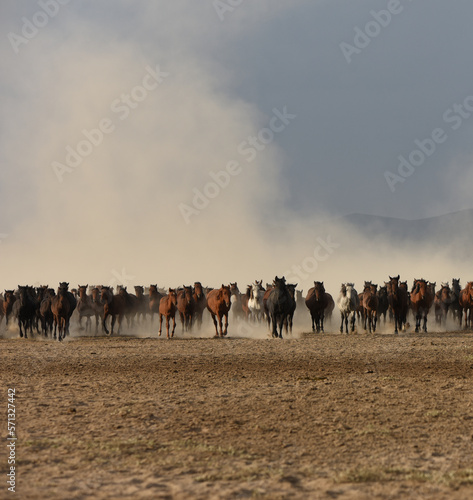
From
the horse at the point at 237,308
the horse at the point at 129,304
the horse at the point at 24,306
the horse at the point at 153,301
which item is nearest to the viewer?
the horse at the point at 24,306

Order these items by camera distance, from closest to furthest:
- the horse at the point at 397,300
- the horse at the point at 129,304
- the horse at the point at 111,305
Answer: the horse at the point at 397,300, the horse at the point at 111,305, the horse at the point at 129,304

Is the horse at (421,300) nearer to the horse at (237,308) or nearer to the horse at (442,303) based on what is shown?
the horse at (442,303)

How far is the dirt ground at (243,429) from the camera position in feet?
25.4

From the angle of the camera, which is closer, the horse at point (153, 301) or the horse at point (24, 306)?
the horse at point (24, 306)

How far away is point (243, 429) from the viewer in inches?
418

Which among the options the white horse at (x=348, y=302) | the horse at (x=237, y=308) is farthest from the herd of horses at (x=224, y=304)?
the horse at (x=237, y=308)

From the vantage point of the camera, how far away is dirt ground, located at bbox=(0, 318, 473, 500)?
25.4 ft

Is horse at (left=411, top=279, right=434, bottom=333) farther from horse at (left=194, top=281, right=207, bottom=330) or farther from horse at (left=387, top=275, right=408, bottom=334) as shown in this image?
horse at (left=194, top=281, right=207, bottom=330)

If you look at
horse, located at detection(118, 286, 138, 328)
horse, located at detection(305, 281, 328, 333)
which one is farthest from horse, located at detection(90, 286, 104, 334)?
horse, located at detection(305, 281, 328, 333)

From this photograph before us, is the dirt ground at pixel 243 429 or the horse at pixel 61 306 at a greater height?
the horse at pixel 61 306

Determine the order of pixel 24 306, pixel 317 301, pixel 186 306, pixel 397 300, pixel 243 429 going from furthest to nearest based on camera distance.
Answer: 1. pixel 317 301
2. pixel 186 306
3. pixel 397 300
4. pixel 24 306
5. pixel 243 429

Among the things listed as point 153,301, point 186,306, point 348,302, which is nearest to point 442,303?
point 348,302

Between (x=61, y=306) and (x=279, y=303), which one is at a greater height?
(x=279, y=303)

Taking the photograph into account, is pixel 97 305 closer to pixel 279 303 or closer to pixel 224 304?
pixel 224 304
